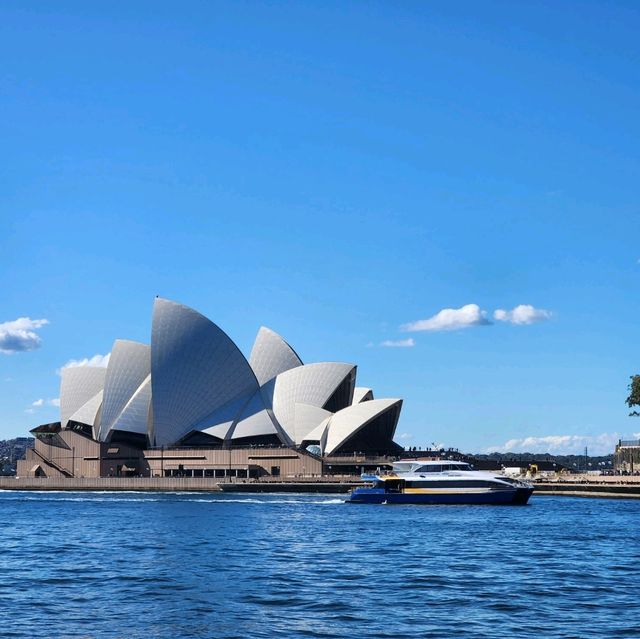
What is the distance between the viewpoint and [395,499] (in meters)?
75.9

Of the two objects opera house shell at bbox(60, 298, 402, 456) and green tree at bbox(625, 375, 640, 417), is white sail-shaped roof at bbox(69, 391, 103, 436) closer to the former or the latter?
opera house shell at bbox(60, 298, 402, 456)

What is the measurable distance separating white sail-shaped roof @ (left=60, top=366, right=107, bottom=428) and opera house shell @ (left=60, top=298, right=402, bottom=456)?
156 inches

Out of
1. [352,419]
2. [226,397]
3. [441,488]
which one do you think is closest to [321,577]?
[441,488]

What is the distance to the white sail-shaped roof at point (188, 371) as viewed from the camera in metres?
107

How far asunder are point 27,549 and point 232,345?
6852cm

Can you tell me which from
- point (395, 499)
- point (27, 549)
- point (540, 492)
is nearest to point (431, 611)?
point (27, 549)

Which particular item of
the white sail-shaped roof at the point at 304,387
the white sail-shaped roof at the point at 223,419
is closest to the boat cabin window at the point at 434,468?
the white sail-shaped roof at the point at 304,387

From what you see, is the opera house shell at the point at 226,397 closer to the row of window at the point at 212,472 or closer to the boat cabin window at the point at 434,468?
the row of window at the point at 212,472

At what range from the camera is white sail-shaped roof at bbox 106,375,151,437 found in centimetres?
11550

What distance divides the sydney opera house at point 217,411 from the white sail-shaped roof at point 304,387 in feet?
Result: 0.36

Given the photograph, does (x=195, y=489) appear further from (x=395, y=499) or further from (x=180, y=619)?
(x=180, y=619)

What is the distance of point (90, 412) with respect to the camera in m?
121

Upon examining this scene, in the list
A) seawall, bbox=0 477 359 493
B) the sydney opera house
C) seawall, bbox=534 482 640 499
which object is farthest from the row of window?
seawall, bbox=534 482 640 499

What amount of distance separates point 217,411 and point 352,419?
15449mm
